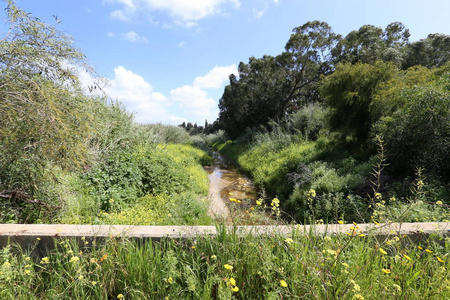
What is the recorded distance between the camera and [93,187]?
486 cm

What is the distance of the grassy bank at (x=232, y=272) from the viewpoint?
4.78ft

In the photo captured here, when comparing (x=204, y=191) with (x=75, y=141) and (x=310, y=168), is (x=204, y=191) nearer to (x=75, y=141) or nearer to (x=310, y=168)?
(x=310, y=168)

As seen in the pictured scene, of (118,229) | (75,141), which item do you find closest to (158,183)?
(75,141)

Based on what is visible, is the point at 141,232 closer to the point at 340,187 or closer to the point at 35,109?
A: the point at 35,109

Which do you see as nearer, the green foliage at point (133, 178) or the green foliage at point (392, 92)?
the green foliage at point (133, 178)

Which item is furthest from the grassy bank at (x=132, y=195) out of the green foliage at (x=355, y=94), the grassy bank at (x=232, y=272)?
the green foliage at (x=355, y=94)

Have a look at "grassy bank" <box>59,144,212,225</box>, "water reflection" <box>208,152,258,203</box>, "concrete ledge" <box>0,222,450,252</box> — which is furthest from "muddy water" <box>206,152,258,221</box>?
"concrete ledge" <box>0,222,450,252</box>

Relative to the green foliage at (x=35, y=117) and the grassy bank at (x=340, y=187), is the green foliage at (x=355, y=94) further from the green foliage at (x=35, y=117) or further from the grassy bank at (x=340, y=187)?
the green foliage at (x=35, y=117)

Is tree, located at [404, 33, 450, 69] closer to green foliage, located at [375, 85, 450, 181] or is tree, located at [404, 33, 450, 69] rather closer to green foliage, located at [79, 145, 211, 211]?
green foliage, located at [375, 85, 450, 181]

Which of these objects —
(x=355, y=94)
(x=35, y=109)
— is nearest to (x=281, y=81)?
(x=355, y=94)

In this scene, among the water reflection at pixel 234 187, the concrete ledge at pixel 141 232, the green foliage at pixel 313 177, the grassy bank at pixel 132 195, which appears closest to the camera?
the concrete ledge at pixel 141 232

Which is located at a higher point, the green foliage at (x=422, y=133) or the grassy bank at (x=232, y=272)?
the green foliage at (x=422, y=133)

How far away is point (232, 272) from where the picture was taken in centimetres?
172

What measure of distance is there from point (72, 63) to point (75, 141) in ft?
4.69
